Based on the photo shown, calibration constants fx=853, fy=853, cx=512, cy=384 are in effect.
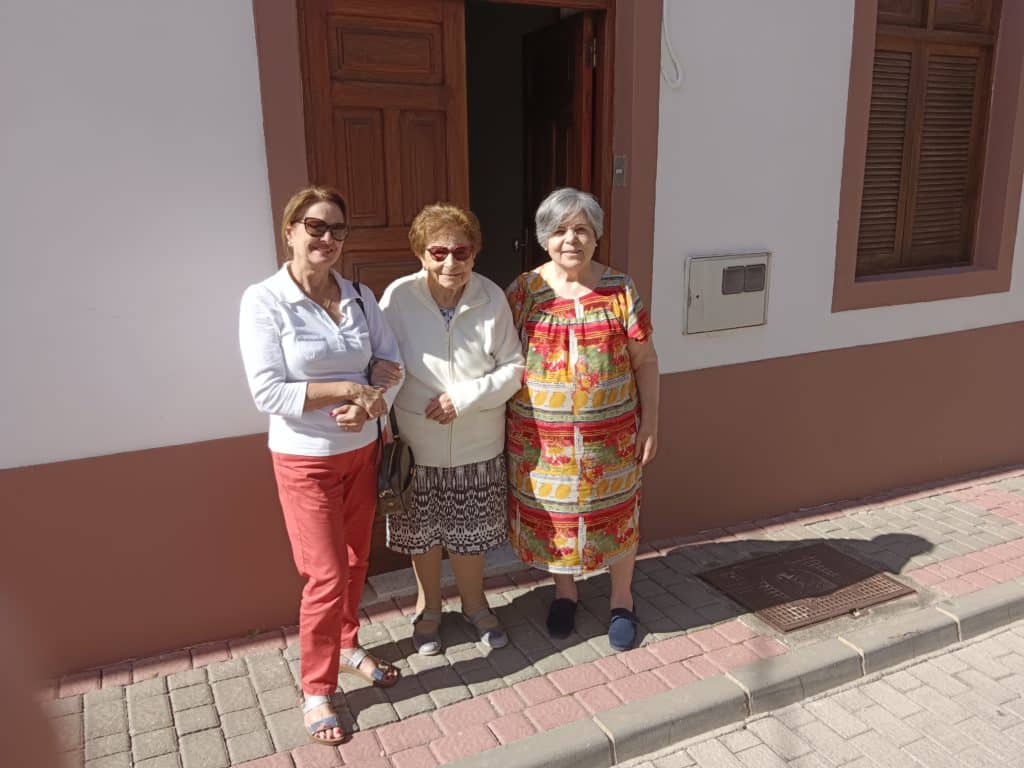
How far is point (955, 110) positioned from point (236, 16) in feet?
14.9

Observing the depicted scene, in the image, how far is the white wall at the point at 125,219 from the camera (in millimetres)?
3109

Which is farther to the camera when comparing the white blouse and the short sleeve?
the short sleeve

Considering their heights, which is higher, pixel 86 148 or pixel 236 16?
pixel 236 16

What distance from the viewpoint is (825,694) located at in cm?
363

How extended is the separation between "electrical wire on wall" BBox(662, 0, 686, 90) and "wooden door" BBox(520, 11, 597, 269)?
13.8 inches

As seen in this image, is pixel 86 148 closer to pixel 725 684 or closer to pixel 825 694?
pixel 725 684

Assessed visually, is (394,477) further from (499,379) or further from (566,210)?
(566,210)

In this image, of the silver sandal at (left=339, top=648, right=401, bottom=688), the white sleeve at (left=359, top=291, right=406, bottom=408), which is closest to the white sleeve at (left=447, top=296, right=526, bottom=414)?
the white sleeve at (left=359, top=291, right=406, bottom=408)

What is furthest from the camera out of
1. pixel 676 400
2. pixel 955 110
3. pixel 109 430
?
pixel 955 110

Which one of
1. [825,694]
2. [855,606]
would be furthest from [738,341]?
[825,694]

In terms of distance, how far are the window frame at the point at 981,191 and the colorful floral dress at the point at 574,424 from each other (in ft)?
6.95

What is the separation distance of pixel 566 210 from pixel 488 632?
1859mm

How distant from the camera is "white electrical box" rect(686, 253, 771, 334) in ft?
14.8

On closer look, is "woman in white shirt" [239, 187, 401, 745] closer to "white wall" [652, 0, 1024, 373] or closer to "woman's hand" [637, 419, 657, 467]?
"woman's hand" [637, 419, 657, 467]
